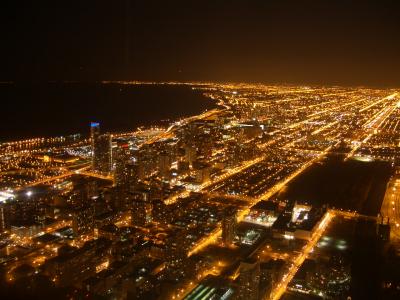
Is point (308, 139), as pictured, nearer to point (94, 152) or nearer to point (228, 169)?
point (228, 169)

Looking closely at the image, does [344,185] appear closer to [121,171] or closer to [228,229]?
[228,229]

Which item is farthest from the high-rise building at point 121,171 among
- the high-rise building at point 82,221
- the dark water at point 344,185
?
the dark water at point 344,185

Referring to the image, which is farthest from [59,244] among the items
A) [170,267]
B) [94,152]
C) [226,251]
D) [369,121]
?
[369,121]

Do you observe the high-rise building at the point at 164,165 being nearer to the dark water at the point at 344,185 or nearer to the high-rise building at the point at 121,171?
the high-rise building at the point at 121,171

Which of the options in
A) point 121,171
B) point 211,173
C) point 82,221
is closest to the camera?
point 82,221

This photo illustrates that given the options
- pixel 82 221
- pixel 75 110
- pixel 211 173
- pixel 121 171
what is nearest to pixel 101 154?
pixel 121 171

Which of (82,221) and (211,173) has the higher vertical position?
(211,173)
